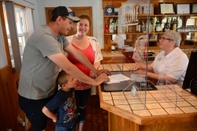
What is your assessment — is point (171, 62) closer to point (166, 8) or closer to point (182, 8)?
point (166, 8)

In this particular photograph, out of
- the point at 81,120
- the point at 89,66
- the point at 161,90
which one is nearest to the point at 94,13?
the point at 89,66

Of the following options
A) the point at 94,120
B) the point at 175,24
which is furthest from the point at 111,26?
the point at 94,120

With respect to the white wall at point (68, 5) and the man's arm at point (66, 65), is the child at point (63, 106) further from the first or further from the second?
the white wall at point (68, 5)

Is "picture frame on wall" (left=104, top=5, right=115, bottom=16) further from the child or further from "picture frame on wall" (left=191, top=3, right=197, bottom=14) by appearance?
the child

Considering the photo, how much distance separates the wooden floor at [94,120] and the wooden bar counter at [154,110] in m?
1.18

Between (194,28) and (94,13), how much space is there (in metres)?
2.21

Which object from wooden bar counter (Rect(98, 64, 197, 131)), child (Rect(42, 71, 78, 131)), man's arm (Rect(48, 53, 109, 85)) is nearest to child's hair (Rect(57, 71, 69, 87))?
child (Rect(42, 71, 78, 131))

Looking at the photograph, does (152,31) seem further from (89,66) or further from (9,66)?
(9,66)

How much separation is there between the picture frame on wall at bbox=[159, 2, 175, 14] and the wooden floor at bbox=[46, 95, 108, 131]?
234cm

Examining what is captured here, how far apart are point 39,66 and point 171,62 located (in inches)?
51.3

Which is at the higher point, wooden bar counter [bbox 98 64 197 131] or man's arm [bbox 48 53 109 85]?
man's arm [bbox 48 53 109 85]

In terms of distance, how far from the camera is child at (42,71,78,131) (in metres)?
1.30

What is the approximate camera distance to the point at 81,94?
5.98 feet

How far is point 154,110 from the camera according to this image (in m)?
0.99
